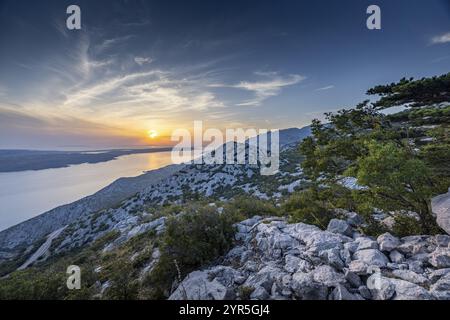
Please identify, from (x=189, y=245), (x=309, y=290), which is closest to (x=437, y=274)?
(x=309, y=290)

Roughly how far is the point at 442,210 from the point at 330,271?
328 centimetres

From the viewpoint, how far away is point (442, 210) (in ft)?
15.5

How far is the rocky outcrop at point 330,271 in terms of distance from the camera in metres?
3.47

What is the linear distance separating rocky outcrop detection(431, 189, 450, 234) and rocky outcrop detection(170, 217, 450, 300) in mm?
389

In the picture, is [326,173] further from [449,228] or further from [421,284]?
[421,284]

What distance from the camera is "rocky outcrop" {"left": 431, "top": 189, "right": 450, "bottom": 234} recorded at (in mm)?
4453

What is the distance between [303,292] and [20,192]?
79.4m

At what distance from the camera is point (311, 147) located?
32.5 ft

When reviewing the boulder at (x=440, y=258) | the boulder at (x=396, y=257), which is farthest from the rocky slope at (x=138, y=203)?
the boulder at (x=440, y=258)

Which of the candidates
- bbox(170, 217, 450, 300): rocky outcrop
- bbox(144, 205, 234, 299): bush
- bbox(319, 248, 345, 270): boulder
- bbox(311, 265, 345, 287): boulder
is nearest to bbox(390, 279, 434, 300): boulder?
bbox(170, 217, 450, 300): rocky outcrop

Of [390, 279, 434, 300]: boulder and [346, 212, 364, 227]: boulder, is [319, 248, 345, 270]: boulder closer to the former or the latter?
[390, 279, 434, 300]: boulder

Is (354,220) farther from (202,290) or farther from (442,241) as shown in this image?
(202,290)

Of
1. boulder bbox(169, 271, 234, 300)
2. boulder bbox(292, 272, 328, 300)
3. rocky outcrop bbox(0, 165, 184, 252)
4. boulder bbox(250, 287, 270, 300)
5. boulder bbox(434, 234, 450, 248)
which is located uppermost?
boulder bbox(434, 234, 450, 248)
